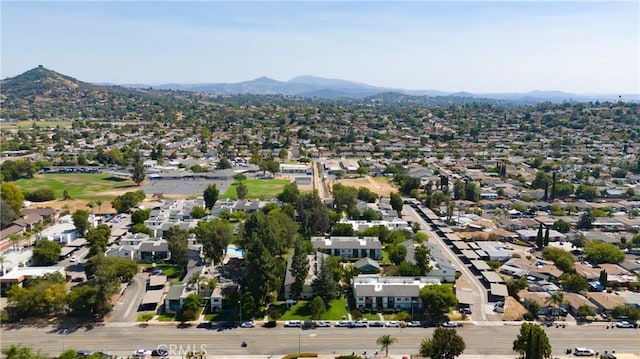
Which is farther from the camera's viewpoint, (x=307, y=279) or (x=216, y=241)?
(x=216, y=241)

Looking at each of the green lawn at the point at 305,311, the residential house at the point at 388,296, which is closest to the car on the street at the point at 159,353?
the green lawn at the point at 305,311

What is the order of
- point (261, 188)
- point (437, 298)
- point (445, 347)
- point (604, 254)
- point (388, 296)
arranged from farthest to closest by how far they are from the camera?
point (261, 188), point (604, 254), point (388, 296), point (437, 298), point (445, 347)

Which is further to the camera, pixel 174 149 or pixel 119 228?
pixel 174 149

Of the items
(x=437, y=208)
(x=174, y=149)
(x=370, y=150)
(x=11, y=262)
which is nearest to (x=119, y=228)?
(x=11, y=262)

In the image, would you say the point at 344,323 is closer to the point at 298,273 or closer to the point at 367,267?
the point at 298,273

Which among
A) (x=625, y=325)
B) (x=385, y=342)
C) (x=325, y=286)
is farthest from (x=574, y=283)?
(x=325, y=286)

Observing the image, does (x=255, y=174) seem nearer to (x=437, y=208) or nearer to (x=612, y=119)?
(x=437, y=208)

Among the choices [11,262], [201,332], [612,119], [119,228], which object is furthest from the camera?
[612,119]
